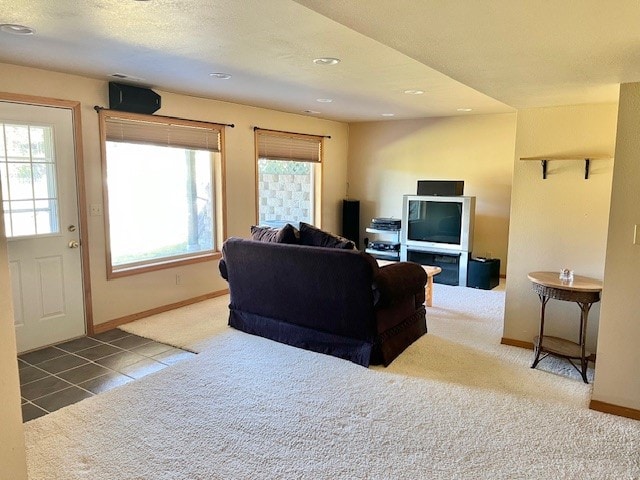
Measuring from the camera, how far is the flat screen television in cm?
588

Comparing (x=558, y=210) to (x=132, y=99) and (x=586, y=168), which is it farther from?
(x=132, y=99)

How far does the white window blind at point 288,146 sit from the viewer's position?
5804 millimetres

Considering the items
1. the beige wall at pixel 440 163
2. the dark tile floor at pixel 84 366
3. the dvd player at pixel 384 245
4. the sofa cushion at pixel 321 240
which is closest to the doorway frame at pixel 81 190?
the dark tile floor at pixel 84 366

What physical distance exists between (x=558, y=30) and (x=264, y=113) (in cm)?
440

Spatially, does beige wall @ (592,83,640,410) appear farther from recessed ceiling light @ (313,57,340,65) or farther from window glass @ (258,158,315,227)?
window glass @ (258,158,315,227)

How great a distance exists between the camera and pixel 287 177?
654 cm

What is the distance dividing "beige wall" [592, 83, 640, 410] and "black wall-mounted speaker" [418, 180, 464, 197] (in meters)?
3.40

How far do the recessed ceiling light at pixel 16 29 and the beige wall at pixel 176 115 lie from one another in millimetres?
1022

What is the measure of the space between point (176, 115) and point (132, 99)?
564mm

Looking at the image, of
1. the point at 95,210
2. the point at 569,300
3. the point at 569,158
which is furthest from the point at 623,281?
the point at 95,210

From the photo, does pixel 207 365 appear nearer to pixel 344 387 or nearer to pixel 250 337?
pixel 250 337

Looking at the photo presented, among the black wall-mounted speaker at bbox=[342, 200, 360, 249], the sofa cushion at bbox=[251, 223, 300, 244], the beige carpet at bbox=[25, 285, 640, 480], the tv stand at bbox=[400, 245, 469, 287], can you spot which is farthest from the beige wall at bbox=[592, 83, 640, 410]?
the black wall-mounted speaker at bbox=[342, 200, 360, 249]

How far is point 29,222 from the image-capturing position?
3.67m

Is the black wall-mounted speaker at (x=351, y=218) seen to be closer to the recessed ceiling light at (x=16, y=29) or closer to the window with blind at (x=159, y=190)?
the window with blind at (x=159, y=190)
